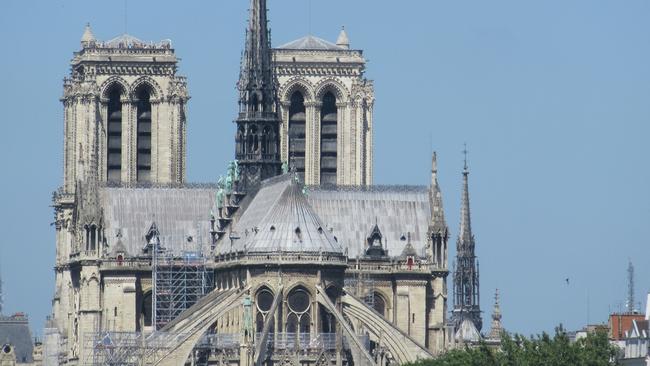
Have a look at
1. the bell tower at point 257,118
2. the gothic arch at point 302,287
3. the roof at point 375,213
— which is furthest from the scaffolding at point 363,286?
the gothic arch at point 302,287

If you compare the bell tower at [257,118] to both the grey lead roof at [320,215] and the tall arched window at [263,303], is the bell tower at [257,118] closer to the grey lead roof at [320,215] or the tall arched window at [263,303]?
the grey lead roof at [320,215]

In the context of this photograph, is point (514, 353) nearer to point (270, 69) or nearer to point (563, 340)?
point (563, 340)

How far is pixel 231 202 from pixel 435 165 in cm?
1077

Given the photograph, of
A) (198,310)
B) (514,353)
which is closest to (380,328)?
(198,310)

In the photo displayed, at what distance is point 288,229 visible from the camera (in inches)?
7101

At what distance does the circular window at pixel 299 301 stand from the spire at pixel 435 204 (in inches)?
504

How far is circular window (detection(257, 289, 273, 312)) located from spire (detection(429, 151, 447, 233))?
13.5m

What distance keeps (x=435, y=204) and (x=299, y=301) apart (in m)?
14.7

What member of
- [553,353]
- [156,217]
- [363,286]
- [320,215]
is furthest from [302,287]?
[553,353]

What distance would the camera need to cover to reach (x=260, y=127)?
194m

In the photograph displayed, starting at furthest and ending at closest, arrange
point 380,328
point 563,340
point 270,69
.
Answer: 1. point 270,69
2. point 380,328
3. point 563,340

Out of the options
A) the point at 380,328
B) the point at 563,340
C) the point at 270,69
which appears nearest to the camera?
the point at 563,340

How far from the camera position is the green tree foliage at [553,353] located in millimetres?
145250

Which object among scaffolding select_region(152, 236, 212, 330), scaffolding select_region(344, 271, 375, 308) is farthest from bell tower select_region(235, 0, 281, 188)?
scaffolding select_region(344, 271, 375, 308)
